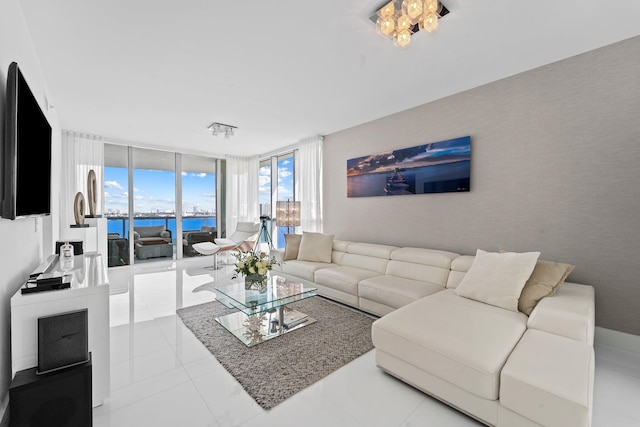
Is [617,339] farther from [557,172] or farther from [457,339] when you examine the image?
[457,339]

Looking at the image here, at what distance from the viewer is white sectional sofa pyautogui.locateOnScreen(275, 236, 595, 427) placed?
1.34m

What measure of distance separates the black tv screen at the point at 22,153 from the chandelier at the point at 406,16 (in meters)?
2.34

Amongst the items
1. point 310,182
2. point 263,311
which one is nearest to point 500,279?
point 263,311

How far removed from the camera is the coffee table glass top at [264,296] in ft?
8.23

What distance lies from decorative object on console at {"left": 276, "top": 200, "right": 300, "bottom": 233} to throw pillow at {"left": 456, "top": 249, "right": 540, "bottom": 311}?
311 centimetres

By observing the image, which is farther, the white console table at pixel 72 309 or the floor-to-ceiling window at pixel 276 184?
the floor-to-ceiling window at pixel 276 184

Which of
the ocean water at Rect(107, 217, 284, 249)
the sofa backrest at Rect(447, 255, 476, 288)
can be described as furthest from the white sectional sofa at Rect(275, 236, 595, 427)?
the ocean water at Rect(107, 217, 284, 249)

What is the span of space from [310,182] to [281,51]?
9.92ft

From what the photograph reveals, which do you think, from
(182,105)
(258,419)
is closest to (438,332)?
(258,419)

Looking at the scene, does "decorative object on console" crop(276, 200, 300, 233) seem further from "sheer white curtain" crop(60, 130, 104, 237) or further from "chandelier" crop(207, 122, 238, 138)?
"sheer white curtain" crop(60, 130, 104, 237)

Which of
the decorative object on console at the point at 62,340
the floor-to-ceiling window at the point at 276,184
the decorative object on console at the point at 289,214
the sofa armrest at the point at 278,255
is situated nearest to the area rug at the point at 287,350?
the decorative object on console at the point at 62,340

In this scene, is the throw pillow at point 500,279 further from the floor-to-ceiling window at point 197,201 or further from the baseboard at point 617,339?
the floor-to-ceiling window at point 197,201

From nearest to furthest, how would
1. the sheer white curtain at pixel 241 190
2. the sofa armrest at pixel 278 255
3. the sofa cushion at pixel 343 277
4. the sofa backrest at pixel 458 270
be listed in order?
the sofa backrest at pixel 458 270
the sofa cushion at pixel 343 277
the sofa armrest at pixel 278 255
the sheer white curtain at pixel 241 190

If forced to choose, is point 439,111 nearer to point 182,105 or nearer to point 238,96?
point 238,96
